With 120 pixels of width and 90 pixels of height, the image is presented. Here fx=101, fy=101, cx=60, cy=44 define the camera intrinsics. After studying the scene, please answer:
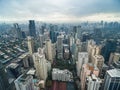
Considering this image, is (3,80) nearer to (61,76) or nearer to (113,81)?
(61,76)

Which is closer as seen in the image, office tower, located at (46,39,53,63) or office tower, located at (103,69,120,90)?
office tower, located at (103,69,120,90)

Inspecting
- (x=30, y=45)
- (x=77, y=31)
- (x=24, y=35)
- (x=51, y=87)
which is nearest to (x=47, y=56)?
(x=30, y=45)

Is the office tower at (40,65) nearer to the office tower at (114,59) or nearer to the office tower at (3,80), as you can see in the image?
the office tower at (3,80)

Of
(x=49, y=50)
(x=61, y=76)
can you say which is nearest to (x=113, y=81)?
(x=61, y=76)

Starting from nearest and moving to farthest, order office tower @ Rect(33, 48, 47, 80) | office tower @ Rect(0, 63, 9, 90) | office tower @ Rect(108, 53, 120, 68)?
office tower @ Rect(0, 63, 9, 90) → office tower @ Rect(33, 48, 47, 80) → office tower @ Rect(108, 53, 120, 68)

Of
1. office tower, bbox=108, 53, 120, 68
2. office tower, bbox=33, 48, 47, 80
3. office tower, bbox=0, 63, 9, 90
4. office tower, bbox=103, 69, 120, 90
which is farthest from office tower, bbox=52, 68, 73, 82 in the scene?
office tower, bbox=108, 53, 120, 68

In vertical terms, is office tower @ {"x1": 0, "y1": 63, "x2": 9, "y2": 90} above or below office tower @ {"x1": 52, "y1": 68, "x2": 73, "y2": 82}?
above

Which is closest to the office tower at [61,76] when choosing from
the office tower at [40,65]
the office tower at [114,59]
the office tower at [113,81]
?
the office tower at [40,65]

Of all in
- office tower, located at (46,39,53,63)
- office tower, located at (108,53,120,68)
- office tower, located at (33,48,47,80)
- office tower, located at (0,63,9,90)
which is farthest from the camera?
office tower, located at (46,39,53,63)

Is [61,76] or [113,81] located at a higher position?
[113,81]

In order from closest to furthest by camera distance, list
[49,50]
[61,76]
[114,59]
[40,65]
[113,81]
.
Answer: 1. [113,81]
2. [40,65]
3. [61,76]
4. [114,59]
5. [49,50]

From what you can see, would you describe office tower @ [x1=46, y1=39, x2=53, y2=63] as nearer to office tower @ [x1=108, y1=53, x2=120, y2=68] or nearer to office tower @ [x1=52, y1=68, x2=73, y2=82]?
office tower @ [x1=52, y1=68, x2=73, y2=82]

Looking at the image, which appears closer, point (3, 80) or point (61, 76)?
point (3, 80)
